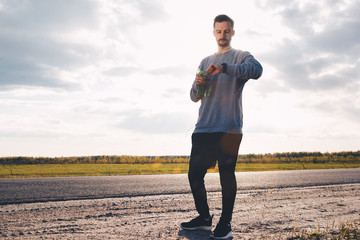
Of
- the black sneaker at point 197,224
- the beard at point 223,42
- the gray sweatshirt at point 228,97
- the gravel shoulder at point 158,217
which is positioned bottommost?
the gravel shoulder at point 158,217

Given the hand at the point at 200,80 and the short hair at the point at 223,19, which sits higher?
the short hair at the point at 223,19

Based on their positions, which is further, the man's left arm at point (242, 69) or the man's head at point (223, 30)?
the man's head at point (223, 30)

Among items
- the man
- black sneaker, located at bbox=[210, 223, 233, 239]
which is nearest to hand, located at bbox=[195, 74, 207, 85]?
the man

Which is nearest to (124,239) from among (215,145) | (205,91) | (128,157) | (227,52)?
(215,145)

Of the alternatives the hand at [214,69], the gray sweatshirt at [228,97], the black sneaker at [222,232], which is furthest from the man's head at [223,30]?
the black sneaker at [222,232]

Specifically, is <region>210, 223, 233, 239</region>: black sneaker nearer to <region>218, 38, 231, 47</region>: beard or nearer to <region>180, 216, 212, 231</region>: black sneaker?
<region>180, 216, 212, 231</region>: black sneaker

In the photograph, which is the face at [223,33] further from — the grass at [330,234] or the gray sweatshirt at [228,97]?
the grass at [330,234]

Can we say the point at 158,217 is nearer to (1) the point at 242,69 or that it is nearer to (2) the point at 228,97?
(2) the point at 228,97

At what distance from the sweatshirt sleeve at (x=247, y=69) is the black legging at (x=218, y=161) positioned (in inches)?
24.2

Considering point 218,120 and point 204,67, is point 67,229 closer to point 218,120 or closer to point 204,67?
point 218,120

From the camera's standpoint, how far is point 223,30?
3346 mm

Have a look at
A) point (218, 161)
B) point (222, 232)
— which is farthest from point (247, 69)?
point (222, 232)

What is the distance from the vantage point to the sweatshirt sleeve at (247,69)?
10.2ft

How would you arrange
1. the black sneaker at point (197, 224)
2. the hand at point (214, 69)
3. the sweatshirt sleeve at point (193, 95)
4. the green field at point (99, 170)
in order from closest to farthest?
the hand at point (214, 69), the black sneaker at point (197, 224), the sweatshirt sleeve at point (193, 95), the green field at point (99, 170)
